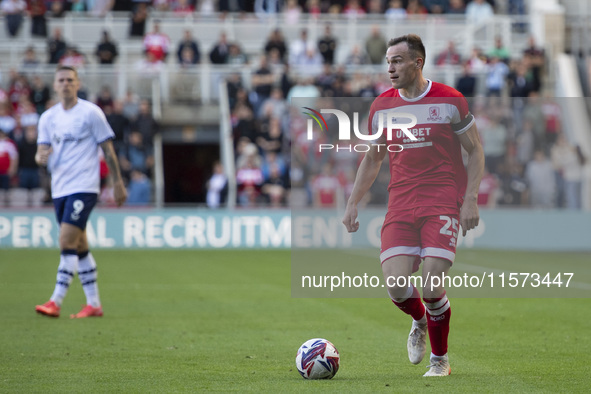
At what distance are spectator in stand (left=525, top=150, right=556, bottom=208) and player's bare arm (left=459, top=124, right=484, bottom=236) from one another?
16.2 meters

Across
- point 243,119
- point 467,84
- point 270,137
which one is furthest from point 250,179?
point 467,84

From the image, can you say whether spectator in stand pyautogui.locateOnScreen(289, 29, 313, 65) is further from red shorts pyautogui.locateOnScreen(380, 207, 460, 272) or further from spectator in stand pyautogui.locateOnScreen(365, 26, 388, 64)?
red shorts pyautogui.locateOnScreen(380, 207, 460, 272)

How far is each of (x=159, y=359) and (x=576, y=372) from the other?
3.01 meters

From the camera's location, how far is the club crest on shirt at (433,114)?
6.96 m

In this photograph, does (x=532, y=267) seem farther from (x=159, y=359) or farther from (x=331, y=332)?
(x=159, y=359)

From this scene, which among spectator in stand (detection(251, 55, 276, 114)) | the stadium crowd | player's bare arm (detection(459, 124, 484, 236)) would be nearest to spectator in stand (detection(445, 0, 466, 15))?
the stadium crowd

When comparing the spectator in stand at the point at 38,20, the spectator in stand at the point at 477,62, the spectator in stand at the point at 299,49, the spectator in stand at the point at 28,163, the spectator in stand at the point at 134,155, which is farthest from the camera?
the spectator in stand at the point at 38,20

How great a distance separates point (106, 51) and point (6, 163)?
17.1 feet

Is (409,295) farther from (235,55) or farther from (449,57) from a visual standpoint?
(449,57)

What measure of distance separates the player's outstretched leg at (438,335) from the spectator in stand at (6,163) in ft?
58.4

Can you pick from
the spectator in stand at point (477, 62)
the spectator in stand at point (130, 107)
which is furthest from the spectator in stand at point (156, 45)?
the spectator in stand at point (477, 62)

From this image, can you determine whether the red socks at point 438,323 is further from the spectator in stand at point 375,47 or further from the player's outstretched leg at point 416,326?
the spectator in stand at point 375,47

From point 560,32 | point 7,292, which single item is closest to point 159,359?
point 7,292

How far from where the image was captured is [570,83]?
2839 centimetres
